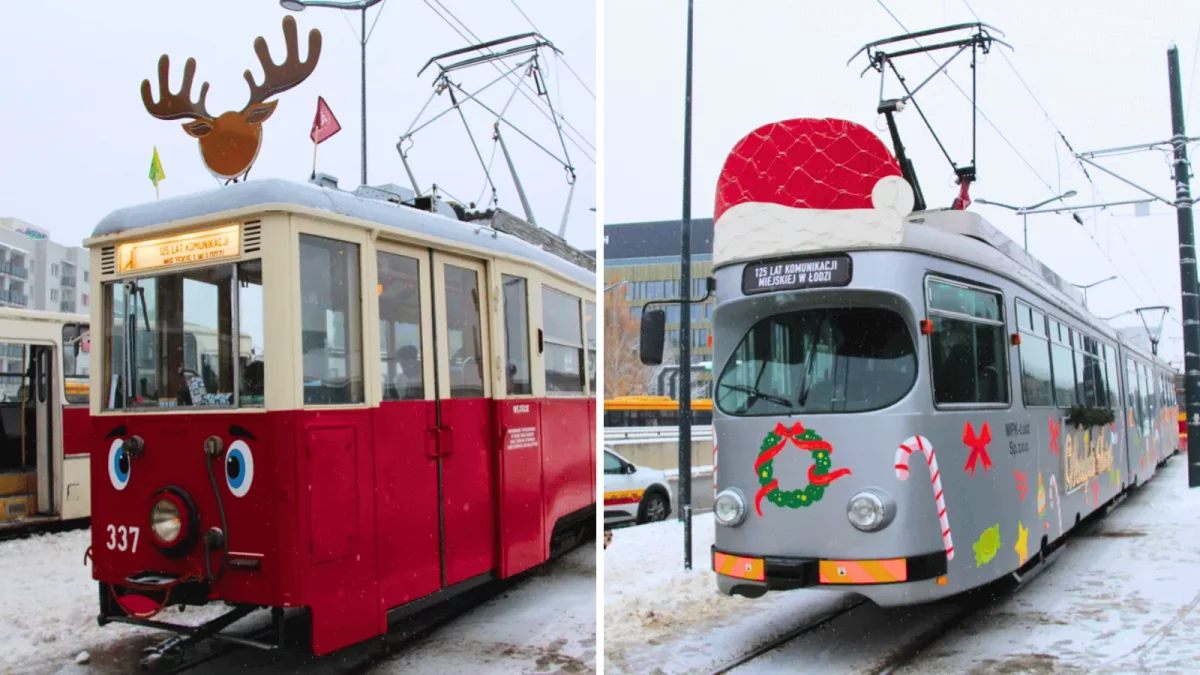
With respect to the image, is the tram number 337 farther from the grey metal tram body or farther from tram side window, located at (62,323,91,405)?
tram side window, located at (62,323,91,405)

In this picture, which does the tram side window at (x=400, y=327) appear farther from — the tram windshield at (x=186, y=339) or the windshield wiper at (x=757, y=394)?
the windshield wiper at (x=757, y=394)

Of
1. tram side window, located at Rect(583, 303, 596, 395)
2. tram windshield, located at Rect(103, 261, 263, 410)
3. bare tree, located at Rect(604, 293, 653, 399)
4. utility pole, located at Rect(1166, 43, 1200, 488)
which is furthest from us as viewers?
tram side window, located at Rect(583, 303, 596, 395)

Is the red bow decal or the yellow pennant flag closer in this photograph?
the red bow decal

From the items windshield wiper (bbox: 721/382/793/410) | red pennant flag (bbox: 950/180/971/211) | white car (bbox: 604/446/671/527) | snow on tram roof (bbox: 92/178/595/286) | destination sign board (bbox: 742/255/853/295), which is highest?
red pennant flag (bbox: 950/180/971/211)

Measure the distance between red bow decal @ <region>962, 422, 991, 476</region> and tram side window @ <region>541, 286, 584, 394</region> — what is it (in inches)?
106

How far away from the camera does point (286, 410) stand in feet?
14.3

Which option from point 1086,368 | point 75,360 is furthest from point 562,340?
point 75,360

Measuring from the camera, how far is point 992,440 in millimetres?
5527

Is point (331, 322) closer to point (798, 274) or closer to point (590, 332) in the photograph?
point (798, 274)

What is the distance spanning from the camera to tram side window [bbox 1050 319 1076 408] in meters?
6.86

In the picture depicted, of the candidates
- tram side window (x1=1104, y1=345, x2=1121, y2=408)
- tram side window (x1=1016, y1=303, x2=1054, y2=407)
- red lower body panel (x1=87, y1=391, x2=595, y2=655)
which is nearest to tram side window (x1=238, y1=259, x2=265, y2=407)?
red lower body panel (x1=87, y1=391, x2=595, y2=655)

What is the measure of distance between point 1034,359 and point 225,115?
5350 millimetres

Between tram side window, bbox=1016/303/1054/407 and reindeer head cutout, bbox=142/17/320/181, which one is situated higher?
reindeer head cutout, bbox=142/17/320/181

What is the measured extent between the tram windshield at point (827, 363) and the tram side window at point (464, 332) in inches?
60.2
